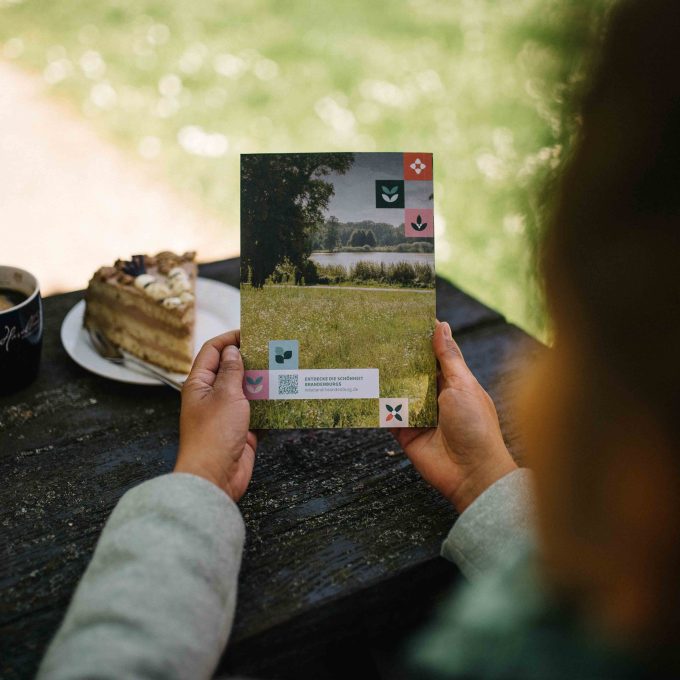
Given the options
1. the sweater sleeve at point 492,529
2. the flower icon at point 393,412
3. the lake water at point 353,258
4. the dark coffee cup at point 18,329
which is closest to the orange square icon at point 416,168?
the lake water at point 353,258

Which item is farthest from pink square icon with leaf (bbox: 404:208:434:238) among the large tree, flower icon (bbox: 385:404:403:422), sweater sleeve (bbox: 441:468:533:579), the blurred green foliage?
the blurred green foliage

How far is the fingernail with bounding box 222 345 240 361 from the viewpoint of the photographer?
116 centimetres

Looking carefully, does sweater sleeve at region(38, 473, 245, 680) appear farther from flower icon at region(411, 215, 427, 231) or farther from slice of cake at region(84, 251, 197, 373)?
slice of cake at region(84, 251, 197, 373)

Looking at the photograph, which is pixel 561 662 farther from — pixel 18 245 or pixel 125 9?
pixel 125 9

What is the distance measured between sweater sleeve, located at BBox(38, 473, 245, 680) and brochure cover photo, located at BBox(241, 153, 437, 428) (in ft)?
0.86

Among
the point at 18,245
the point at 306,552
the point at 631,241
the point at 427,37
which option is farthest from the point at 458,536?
the point at 427,37

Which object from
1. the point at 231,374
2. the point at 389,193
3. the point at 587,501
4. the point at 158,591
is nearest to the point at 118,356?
the point at 231,374

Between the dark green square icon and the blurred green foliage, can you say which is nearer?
the dark green square icon

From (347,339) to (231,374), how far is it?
0.19 meters

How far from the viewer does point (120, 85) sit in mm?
3766

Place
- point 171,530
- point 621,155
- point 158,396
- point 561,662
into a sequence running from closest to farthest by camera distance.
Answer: point 621,155 → point 561,662 → point 171,530 → point 158,396

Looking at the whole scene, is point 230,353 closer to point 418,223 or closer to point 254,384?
point 254,384

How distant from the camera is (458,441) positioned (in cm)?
114

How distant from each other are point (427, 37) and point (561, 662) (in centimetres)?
372
